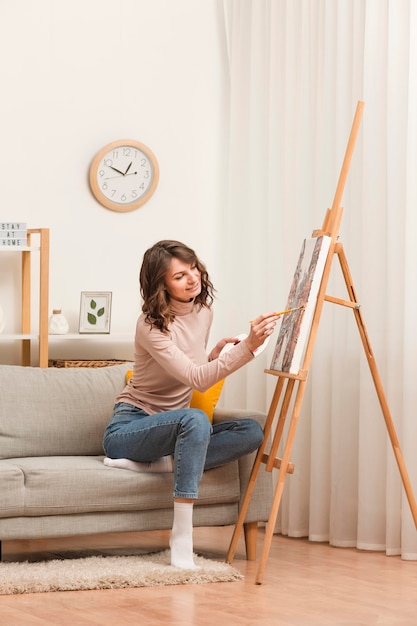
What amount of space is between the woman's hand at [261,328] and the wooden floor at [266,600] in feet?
2.54

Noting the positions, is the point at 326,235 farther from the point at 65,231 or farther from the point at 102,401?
the point at 65,231

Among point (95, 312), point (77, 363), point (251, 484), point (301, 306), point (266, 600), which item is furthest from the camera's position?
point (95, 312)

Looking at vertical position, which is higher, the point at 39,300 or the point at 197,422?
the point at 39,300

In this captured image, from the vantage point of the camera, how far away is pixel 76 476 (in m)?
3.41

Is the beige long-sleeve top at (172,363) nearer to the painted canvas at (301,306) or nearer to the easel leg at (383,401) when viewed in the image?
the painted canvas at (301,306)

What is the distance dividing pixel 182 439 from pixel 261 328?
45 centimetres

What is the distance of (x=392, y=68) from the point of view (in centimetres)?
396

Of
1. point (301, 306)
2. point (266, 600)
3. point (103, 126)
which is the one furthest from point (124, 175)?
point (266, 600)

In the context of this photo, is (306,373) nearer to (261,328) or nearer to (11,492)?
(261,328)

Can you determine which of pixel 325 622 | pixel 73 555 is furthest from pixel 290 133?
pixel 325 622

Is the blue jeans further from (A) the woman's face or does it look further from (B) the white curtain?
(B) the white curtain

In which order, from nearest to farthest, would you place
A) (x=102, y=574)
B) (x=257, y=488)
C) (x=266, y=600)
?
(x=266, y=600) → (x=102, y=574) → (x=257, y=488)

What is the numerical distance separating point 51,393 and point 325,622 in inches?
59.5

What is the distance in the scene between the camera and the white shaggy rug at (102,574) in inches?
125
